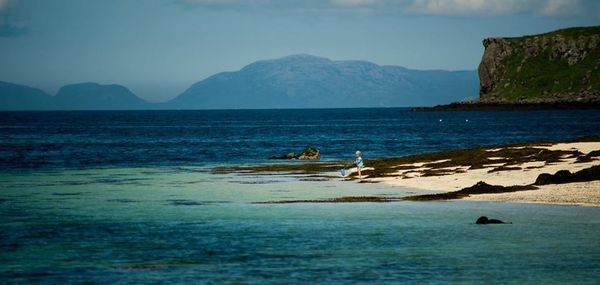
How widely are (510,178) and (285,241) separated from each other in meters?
21.3

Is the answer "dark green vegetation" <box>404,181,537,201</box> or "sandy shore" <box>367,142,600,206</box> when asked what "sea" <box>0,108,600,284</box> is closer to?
"dark green vegetation" <box>404,181,537,201</box>

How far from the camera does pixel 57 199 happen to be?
44844mm

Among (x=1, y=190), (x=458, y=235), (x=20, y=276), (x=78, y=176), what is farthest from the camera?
(x=78, y=176)

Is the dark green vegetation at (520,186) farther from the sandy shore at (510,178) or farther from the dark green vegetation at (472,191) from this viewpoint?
the sandy shore at (510,178)

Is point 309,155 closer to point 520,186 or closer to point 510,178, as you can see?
point 510,178

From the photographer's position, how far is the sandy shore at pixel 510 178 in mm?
39781

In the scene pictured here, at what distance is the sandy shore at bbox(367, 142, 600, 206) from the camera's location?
3978 cm

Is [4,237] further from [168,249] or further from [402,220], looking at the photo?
[402,220]

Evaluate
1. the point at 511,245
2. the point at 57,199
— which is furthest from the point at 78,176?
the point at 511,245

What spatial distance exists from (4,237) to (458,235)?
1618cm

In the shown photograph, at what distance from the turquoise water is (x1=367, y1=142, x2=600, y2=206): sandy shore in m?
2.00

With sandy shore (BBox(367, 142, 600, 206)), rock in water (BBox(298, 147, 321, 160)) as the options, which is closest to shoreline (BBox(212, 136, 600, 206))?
sandy shore (BBox(367, 142, 600, 206))

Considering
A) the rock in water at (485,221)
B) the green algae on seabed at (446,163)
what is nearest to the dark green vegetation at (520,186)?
the green algae on seabed at (446,163)

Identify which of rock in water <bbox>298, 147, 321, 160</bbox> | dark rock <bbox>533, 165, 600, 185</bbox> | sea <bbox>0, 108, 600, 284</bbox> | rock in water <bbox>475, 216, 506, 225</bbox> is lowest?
rock in water <bbox>298, 147, 321, 160</bbox>
